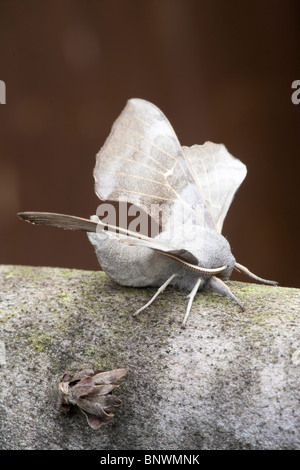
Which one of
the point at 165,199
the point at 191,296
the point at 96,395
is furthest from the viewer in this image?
the point at 165,199

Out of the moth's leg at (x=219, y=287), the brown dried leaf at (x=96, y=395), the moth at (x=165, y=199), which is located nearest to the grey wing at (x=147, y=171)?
the moth at (x=165, y=199)

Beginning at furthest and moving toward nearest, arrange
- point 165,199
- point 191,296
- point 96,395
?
point 165,199
point 191,296
point 96,395

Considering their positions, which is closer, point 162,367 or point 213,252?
point 162,367

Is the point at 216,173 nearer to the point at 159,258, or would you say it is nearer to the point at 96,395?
the point at 159,258

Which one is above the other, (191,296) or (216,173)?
(216,173)

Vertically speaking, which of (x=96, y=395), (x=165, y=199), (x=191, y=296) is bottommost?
(x=96, y=395)

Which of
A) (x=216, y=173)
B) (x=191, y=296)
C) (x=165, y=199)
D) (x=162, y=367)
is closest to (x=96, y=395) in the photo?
(x=162, y=367)
